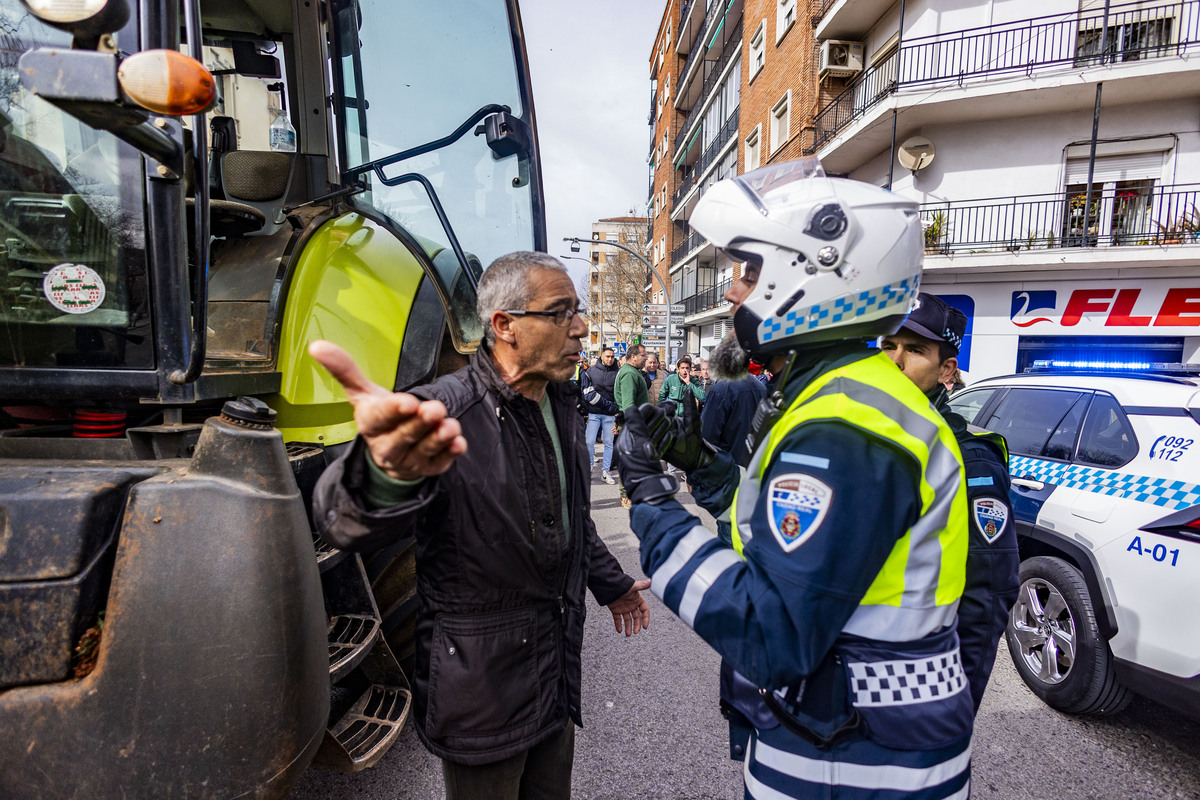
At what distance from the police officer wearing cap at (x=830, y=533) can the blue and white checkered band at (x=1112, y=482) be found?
2.21 m

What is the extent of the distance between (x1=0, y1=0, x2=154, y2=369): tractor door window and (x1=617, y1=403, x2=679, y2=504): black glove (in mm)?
1280

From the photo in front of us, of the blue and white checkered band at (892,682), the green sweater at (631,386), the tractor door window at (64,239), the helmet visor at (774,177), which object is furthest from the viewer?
the green sweater at (631,386)

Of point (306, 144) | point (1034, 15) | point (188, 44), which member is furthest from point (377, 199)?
point (1034, 15)

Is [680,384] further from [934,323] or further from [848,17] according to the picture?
[848,17]

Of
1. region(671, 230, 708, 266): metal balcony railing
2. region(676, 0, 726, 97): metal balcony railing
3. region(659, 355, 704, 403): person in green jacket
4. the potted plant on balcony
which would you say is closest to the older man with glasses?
region(659, 355, 704, 403): person in green jacket

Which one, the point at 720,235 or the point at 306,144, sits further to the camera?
the point at 306,144

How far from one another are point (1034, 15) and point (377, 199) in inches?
595

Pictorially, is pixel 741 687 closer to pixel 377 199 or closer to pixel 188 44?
pixel 188 44

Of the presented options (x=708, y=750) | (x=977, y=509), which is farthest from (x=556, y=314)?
(x=708, y=750)

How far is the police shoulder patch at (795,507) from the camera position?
104 centimetres

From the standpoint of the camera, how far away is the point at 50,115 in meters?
1.49

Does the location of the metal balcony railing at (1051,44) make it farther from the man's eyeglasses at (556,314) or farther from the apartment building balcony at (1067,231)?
the man's eyeglasses at (556,314)

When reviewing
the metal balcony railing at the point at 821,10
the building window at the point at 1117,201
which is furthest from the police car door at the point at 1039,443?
the metal balcony railing at the point at 821,10

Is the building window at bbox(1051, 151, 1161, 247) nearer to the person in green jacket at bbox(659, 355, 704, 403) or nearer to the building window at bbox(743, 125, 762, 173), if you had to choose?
the person in green jacket at bbox(659, 355, 704, 403)
